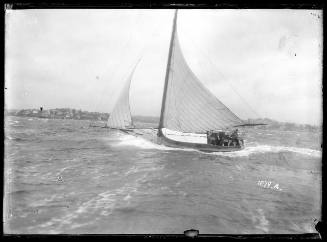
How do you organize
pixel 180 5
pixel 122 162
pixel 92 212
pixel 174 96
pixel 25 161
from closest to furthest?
pixel 180 5
pixel 92 212
pixel 25 161
pixel 122 162
pixel 174 96

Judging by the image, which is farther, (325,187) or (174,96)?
(174,96)

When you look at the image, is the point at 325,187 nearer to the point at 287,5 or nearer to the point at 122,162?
the point at 287,5

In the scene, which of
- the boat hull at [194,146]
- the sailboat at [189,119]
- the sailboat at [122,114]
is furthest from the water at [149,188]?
the boat hull at [194,146]

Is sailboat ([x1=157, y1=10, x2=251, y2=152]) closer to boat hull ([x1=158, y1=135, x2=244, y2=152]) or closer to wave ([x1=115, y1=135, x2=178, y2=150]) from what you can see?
boat hull ([x1=158, y1=135, x2=244, y2=152])

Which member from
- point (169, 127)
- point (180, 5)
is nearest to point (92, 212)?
point (169, 127)

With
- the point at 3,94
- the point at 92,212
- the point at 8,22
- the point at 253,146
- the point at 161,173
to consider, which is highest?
the point at 8,22

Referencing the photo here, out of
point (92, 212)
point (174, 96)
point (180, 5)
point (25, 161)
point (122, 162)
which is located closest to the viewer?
point (180, 5)

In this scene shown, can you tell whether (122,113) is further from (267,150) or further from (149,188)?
(267,150)

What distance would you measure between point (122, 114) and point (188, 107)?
5.01 ft

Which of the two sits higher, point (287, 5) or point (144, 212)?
point (287, 5)

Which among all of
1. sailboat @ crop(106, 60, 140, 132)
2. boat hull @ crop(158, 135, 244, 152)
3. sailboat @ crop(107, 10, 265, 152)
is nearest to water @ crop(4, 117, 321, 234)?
sailboat @ crop(106, 60, 140, 132)

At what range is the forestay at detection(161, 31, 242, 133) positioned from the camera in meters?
4.06

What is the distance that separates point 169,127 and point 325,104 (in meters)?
2.45

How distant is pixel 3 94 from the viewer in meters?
2.78
